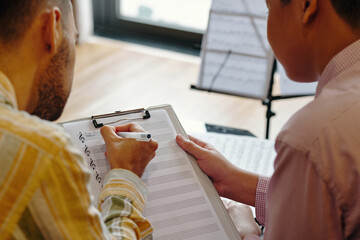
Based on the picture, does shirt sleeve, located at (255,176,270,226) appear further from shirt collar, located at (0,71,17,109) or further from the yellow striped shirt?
shirt collar, located at (0,71,17,109)

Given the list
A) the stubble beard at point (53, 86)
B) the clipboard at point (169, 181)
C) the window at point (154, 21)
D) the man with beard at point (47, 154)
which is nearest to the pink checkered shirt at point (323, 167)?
the clipboard at point (169, 181)

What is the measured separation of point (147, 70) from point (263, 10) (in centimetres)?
123

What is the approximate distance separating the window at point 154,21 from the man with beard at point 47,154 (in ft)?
6.28

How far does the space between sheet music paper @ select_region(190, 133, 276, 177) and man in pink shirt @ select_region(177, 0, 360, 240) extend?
431 millimetres

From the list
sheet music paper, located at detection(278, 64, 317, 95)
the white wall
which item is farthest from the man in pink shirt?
the white wall

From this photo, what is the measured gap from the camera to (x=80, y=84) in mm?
2240

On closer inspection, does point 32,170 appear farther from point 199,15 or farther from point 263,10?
point 199,15

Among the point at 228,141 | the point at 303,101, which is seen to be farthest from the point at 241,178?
the point at 303,101

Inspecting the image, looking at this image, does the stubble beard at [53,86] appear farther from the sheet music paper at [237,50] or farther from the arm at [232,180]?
the sheet music paper at [237,50]

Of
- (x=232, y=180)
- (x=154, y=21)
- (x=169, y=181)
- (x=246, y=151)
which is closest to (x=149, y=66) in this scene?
(x=154, y=21)

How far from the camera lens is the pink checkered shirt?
610 mm

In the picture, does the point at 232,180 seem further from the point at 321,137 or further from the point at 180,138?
the point at 321,137

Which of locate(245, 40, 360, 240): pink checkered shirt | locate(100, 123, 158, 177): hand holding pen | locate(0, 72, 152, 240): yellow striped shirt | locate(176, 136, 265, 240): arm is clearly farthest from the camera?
locate(176, 136, 265, 240): arm

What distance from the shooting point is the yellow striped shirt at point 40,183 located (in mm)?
504
